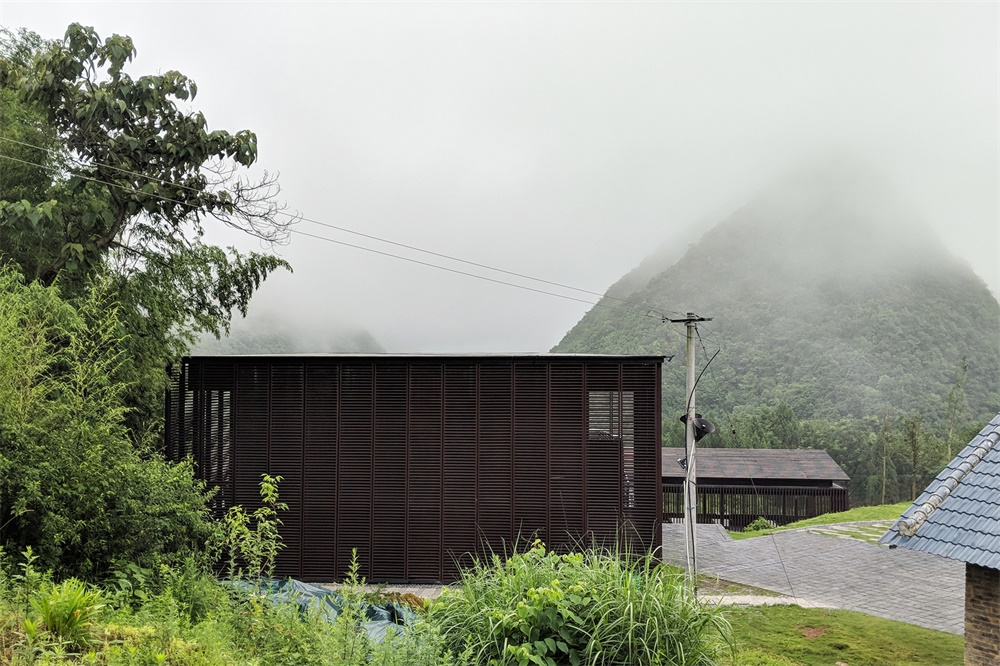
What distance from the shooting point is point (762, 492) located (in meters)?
18.6

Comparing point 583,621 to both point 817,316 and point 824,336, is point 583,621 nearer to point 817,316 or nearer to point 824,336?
point 824,336

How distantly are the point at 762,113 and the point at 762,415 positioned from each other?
50.9 m

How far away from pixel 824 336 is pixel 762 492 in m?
25.1

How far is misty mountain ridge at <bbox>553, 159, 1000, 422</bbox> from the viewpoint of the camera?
33.9 meters

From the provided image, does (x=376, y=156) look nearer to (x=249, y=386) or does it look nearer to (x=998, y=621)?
(x=249, y=386)

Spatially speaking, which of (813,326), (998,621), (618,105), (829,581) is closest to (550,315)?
(813,326)

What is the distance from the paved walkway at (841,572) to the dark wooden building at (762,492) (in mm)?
4558

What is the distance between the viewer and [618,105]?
54.6m

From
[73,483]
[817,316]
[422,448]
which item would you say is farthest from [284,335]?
[817,316]

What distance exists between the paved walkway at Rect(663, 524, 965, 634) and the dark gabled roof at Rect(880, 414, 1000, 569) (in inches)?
101

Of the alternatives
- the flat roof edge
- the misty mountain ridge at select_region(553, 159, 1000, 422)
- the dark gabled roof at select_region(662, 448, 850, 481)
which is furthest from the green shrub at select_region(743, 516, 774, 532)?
the flat roof edge

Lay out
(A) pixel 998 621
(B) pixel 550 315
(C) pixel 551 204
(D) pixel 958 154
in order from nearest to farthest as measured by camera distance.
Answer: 1. (A) pixel 998 621
2. (B) pixel 550 315
3. (C) pixel 551 204
4. (D) pixel 958 154

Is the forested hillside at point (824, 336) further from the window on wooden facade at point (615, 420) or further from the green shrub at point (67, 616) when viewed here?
the green shrub at point (67, 616)

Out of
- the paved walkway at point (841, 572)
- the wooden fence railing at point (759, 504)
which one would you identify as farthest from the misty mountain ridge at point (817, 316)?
the paved walkway at point (841, 572)
